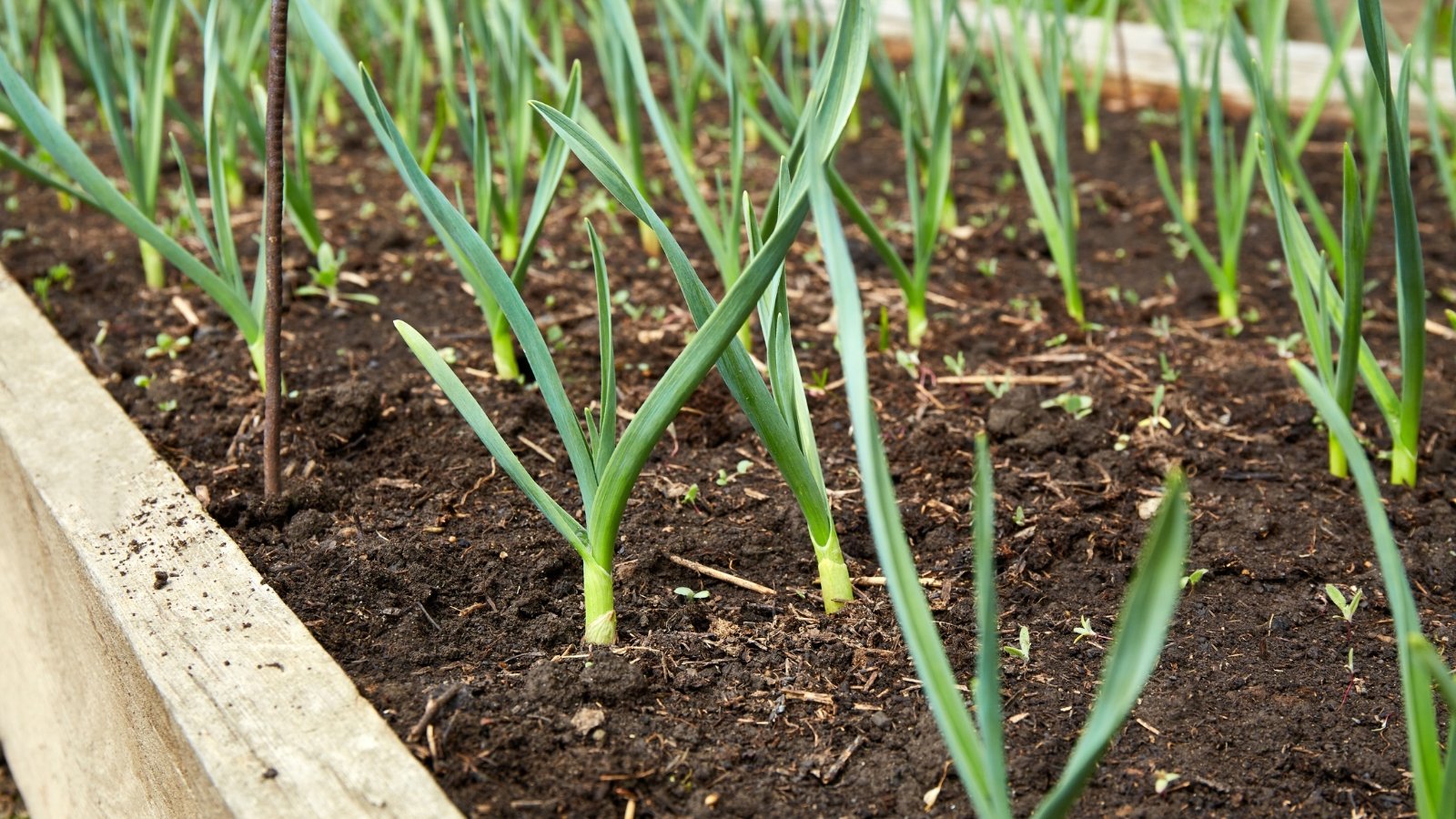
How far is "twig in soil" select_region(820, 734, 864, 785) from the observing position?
1.07 metres

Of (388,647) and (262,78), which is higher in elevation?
(262,78)

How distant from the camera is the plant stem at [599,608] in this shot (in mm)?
1203

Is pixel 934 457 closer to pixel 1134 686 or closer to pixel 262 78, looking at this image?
pixel 1134 686

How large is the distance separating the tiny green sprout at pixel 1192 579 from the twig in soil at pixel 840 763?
1.41ft

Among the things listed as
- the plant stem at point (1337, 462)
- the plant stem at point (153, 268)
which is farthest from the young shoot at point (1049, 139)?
the plant stem at point (153, 268)

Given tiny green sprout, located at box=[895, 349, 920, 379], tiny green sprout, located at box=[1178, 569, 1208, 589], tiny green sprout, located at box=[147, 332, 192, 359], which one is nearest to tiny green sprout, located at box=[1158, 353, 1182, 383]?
tiny green sprout, located at box=[895, 349, 920, 379]

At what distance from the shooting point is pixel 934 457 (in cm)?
159

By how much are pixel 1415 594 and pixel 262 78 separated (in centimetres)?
255

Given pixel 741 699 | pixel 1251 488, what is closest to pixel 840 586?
pixel 741 699

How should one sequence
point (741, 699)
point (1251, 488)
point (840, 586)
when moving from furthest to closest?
point (1251, 488) < point (840, 586) < point (741, 699)

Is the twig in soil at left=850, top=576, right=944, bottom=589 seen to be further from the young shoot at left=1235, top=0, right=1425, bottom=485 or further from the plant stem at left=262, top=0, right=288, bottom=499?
the plant stem at left=262, top=0, right=288, bottom=499

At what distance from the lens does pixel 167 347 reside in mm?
1899

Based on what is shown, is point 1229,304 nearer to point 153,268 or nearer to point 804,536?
point 804,536

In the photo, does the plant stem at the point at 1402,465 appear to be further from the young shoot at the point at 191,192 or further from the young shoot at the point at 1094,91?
the young shoot at the point at 191,192
